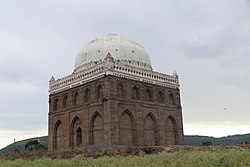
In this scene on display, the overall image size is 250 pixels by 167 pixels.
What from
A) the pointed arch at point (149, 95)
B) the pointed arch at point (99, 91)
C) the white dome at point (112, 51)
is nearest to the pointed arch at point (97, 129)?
the pointed arch at point (99, 91)

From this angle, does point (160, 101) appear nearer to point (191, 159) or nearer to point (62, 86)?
point (62, 86)

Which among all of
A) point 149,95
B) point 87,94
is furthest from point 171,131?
point 87,94

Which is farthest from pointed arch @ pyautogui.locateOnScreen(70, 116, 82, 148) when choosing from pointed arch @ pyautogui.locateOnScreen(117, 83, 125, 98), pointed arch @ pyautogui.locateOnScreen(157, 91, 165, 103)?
pointed arch @ pyautogui.locateOnScreen(157, 91, 165, 103)

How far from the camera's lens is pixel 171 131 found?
28734 mm

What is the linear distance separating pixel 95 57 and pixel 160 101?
667 centimetres

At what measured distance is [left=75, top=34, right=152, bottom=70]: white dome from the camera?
2762cm

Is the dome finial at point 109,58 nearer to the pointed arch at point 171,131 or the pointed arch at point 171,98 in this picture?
the pointed arch at point 171,98

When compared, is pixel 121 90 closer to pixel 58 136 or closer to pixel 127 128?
pixel 127 128

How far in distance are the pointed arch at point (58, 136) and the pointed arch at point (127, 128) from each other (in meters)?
6.49

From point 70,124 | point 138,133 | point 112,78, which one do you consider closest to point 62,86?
point 70,124

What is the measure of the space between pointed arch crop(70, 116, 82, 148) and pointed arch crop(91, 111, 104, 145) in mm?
1778

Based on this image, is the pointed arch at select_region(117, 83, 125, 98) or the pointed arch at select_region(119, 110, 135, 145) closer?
the pointed arch at select_region(119, 110, 135, 145)

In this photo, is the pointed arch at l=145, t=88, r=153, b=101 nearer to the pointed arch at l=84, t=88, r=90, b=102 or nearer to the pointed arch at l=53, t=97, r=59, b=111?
the pointed arch at l=84, t=88, r=90, b=102

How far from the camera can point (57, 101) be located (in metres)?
29.5
